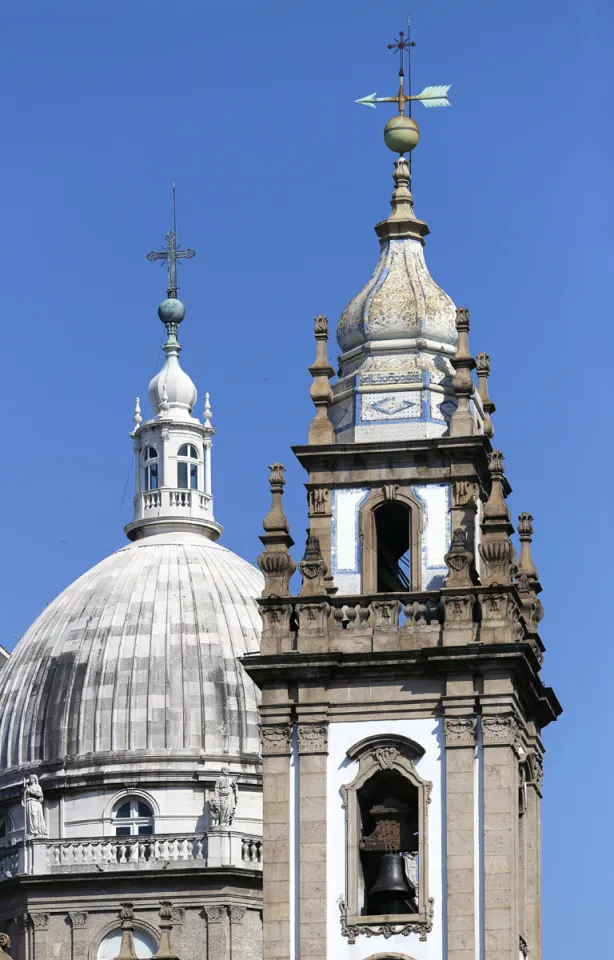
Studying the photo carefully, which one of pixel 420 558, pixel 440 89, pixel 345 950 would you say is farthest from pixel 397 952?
pixel 440 89

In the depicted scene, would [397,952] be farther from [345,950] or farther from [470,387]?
[470,387]

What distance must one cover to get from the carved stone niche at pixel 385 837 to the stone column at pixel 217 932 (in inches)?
947

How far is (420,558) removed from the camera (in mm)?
70812

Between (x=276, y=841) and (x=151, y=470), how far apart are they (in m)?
37.7

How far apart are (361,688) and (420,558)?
10.1ft

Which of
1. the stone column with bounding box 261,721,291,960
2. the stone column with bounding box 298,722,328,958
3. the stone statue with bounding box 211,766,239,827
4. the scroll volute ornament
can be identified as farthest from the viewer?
the stone statue with bounding box 211,766,239,827

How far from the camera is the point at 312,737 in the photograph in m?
68.9

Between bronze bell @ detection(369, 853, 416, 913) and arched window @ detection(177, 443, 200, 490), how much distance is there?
36.7m

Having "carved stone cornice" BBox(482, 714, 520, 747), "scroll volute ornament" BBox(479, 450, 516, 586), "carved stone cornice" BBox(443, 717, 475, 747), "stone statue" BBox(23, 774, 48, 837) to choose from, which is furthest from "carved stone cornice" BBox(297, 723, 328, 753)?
"stone statue" BBox(23, 774, 48, 837)

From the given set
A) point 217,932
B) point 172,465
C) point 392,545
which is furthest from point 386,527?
point 172,465

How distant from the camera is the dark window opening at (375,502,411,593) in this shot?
235 ft

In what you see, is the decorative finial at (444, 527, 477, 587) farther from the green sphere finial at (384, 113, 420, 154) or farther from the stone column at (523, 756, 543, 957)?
the green sphere finial at (384, 113, 420, 154)

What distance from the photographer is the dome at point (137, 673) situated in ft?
321

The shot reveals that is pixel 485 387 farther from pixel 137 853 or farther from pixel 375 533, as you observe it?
pixel 137 853
